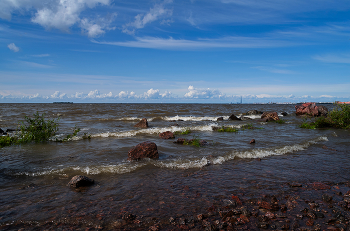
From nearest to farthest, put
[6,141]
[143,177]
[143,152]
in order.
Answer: [143,177]
[143,152]
[6,141]

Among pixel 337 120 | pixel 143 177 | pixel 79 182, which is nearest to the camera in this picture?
pixel 79 182

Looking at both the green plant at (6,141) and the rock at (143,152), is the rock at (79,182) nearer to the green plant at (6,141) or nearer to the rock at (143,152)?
the rock at (143,152)

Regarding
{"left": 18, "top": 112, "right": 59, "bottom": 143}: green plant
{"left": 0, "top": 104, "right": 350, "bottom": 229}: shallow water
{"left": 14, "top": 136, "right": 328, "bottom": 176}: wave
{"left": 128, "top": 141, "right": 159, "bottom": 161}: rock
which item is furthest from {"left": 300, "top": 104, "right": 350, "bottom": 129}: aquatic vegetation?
{"left": 18, "top": 112, "right": 59, "bottom": 143}: green plant

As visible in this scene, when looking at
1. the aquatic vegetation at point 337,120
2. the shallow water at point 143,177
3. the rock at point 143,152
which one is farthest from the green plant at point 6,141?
the aquatic vegetation at point 337,120

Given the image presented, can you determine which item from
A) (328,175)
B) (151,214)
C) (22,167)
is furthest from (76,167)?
(328,175)

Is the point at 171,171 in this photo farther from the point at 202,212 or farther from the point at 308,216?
the point at 308,216

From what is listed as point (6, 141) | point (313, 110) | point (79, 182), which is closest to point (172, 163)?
point (79, 182)

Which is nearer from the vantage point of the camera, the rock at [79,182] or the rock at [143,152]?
the rock at [79,182]

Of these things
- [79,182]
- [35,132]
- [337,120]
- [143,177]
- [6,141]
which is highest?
[337,120]

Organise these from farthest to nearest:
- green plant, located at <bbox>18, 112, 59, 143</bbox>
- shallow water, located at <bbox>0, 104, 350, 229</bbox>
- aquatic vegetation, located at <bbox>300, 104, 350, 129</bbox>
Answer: aquatic vegetation, located at <bbox>300, 104, 350, 129</bbox>
green plant, located at <bbox>18, 112, 59, 143</bbox>
shallow water, located at <bbox>0, 104, 350, 229</bbox>

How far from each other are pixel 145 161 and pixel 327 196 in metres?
5.76

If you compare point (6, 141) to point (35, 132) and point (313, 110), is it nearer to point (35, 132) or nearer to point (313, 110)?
point (35, 132)

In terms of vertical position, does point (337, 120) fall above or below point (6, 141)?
above

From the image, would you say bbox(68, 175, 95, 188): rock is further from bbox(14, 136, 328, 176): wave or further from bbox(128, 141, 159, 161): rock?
bbox(128, 141, 159, 161): rock
